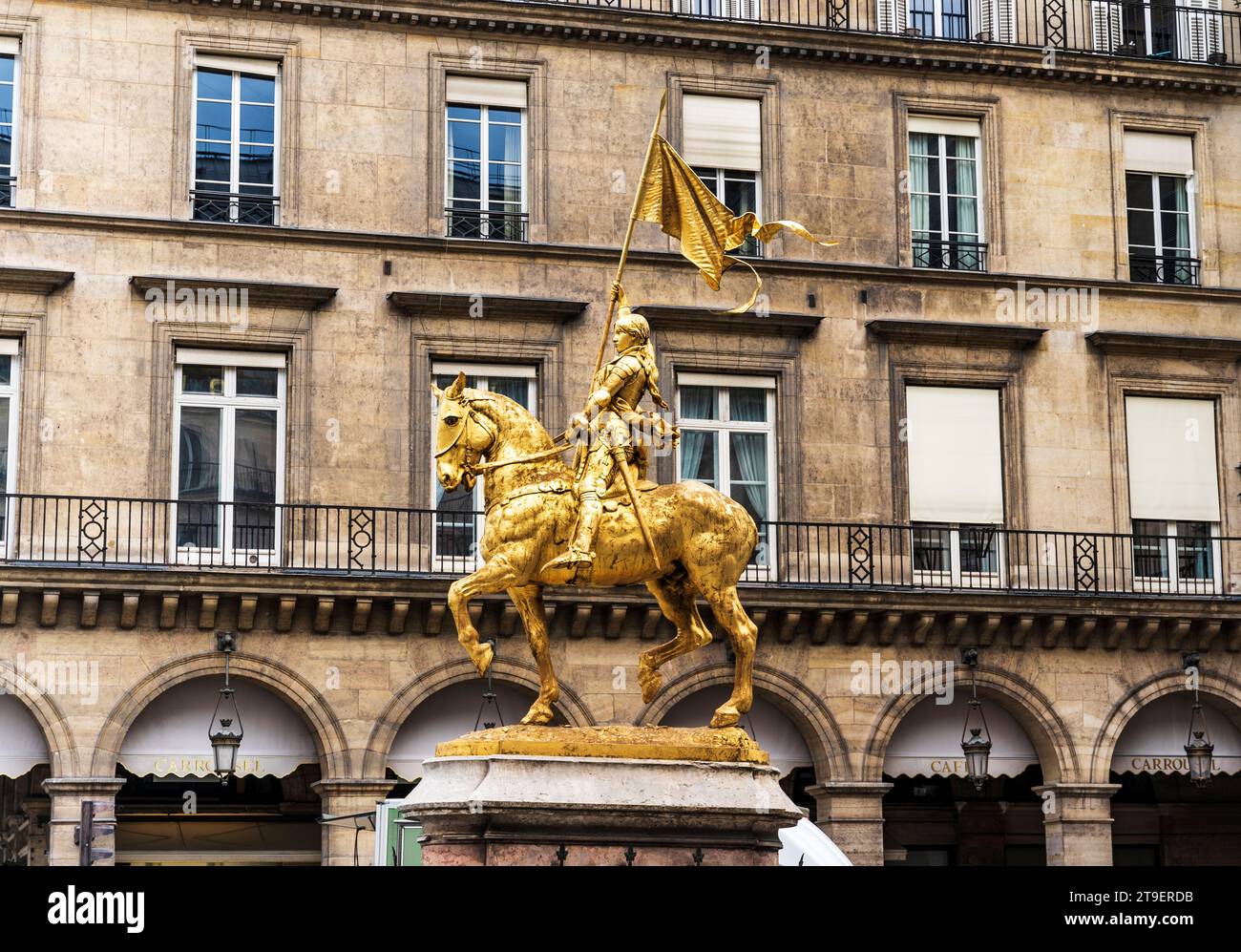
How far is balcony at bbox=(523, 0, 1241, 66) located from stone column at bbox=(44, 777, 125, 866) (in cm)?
1186

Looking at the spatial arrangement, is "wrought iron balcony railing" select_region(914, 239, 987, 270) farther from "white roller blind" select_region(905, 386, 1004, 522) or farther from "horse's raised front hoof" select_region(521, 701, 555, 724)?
"horse's raised front hoof" select_region(521, 701, 555, 724)

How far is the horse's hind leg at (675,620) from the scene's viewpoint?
1470 centimetres

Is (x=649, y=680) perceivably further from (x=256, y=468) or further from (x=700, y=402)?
(x=700, y=402)

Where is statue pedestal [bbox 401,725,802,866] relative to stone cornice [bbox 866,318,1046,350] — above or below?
below

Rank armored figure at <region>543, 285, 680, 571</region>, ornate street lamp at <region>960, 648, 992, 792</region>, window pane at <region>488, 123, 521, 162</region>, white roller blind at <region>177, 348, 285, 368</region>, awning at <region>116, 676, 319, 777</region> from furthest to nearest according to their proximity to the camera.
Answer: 1. window pane at <region>488, 123, 521, 162</region>
2. white roller blind at <region>177, 348, 285, 368</region>
3. ornate street lamp at <region>960, 648, 992, 792</region>
4. awning at <region>116, 676, 319, 777</region>
5. armored figure at <region>543, 285, 680, 571</region>

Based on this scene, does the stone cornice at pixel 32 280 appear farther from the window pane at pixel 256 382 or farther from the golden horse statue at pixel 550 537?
the golden horse statue at pixel 550 537

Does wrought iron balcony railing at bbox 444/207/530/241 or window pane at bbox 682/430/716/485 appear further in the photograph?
window pane at bbox 682/430/716/485

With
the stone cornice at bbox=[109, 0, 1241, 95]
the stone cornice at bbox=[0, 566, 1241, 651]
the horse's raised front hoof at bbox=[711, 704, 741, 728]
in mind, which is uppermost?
the stone cornice at bbox=[109, 0, 1241, 95]

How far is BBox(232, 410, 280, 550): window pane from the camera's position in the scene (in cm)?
2708

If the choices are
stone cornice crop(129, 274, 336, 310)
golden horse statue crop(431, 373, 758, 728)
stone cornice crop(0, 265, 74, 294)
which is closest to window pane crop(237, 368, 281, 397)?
stone cornice crop(129, 274, 336, 310)

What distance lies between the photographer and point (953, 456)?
2953 cm

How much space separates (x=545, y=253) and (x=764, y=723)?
22.9 feet

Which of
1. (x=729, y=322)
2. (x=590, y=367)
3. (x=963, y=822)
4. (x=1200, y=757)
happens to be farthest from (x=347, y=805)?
(x=1200, y=757)

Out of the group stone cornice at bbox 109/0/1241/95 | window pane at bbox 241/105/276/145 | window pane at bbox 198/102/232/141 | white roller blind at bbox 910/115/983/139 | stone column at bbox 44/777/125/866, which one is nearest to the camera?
stone column at bbox 44/777/125/866
